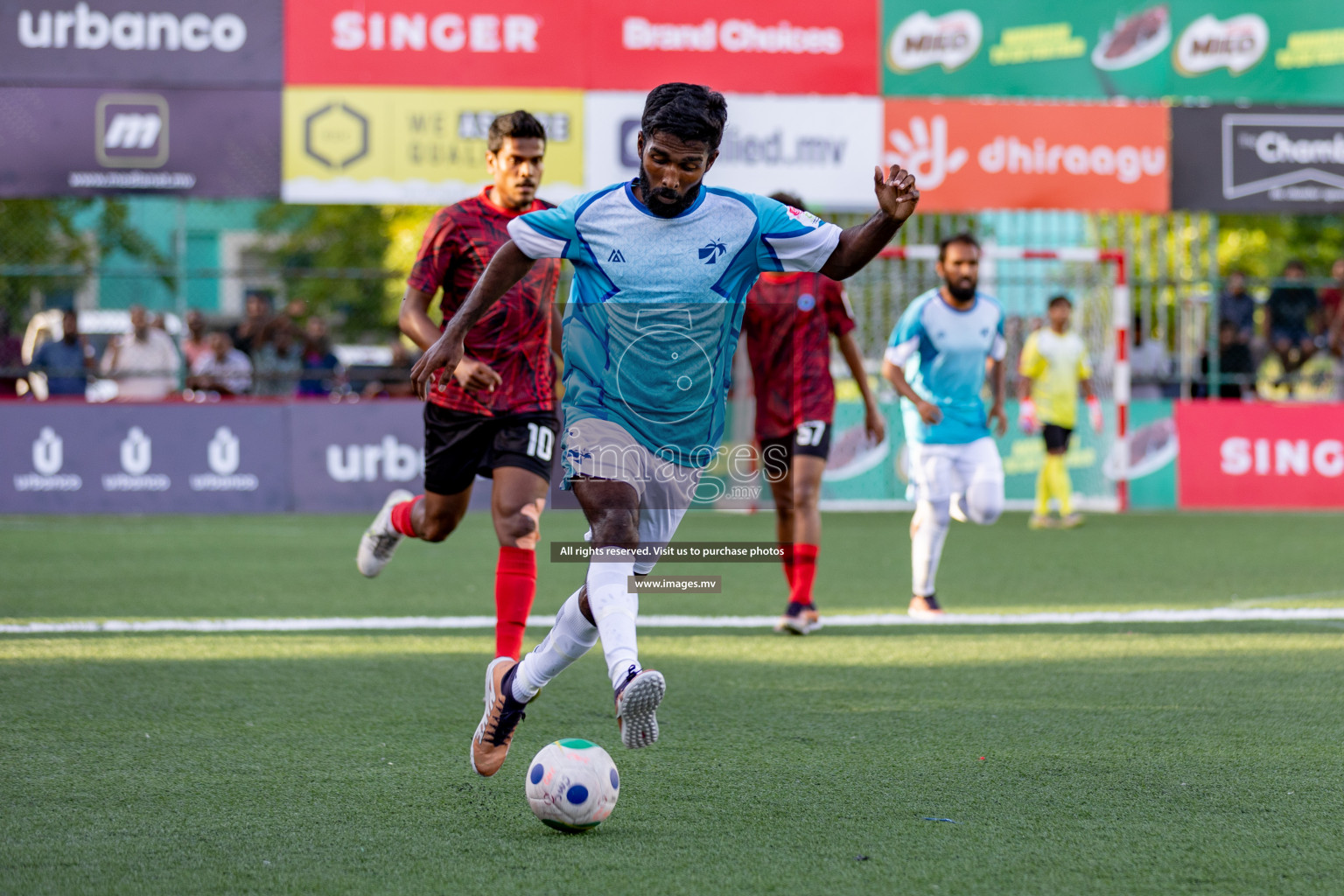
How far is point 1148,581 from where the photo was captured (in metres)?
10.1

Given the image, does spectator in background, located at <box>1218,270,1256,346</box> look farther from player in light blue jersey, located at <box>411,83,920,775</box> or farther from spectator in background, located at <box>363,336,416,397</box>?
player in light blue jersey, located at <box>411,83,920,775</box>

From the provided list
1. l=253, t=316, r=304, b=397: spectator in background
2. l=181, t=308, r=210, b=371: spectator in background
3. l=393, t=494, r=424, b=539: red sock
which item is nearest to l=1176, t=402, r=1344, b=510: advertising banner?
l=253, t=316, r=304, b=397: spectator in background

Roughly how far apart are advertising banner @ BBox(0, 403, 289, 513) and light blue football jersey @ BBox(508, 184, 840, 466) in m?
11.7

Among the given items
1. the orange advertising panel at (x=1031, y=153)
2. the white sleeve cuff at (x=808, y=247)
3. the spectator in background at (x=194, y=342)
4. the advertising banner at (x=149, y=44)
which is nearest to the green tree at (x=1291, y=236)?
the orange advertising panel at (x=1031, y=153)

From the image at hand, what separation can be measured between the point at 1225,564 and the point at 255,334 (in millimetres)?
10719

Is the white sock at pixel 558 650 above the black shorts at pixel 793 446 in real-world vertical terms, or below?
below

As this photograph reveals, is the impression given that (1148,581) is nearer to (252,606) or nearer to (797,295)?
(797,295)

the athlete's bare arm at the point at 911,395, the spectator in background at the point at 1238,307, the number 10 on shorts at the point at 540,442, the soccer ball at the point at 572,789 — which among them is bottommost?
the soccer ball at the point at 572,789

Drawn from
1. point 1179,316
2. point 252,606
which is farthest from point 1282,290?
point 252,606

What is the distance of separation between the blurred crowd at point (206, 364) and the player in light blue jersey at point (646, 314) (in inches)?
469

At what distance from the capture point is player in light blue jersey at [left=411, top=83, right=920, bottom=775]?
4227 millimetres

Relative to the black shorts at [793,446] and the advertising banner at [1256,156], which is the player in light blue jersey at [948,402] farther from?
the advertising banner at [1256,156]

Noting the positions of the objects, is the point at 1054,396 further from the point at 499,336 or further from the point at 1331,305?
the point at 499,336

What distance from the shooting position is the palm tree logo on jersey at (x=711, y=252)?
Result: 14.1 feet
